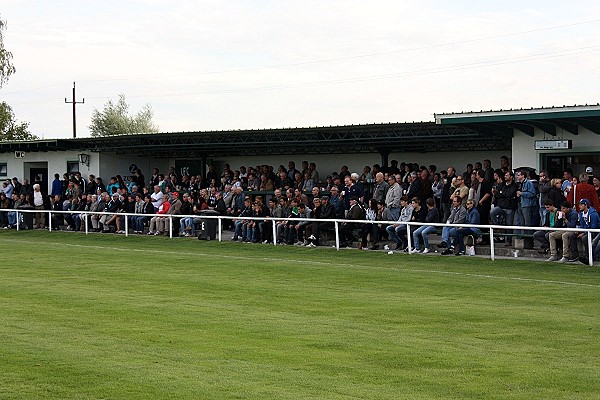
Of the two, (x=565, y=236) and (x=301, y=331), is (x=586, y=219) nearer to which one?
(x=565, y=236)

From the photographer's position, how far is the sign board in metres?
20.9

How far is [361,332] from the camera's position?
9.83m

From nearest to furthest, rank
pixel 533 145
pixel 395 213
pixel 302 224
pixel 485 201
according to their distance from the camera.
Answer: pixel 485 201 < pixel 395 213 < pixel 533 145 < pixel 302 224

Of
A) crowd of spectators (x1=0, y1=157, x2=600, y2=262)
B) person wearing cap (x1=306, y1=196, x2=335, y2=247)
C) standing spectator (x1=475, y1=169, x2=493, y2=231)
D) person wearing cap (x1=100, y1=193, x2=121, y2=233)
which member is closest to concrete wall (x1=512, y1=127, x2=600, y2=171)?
crowd of spectators (x1=0, y1=157, x2=600, y2=262)

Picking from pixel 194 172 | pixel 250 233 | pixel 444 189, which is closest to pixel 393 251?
pixel 444 189

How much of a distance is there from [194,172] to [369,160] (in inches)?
278

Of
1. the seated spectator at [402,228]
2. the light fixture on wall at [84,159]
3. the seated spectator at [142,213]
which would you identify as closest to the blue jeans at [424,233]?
the seated spectator at [402,228]

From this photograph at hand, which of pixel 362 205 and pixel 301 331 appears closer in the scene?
pixel 301 331

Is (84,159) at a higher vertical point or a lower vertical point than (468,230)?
higher

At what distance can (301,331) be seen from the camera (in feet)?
32.4

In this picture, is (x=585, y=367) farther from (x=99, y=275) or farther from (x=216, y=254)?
(x=216, y=254)

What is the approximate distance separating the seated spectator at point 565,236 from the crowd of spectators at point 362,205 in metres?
0.02

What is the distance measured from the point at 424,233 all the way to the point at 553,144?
3731mm

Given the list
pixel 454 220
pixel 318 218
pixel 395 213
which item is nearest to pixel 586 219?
pixel 454 220
